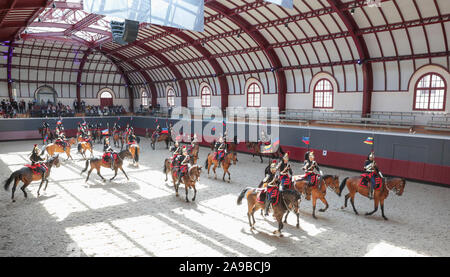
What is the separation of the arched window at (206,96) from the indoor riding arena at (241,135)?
7.2 inches

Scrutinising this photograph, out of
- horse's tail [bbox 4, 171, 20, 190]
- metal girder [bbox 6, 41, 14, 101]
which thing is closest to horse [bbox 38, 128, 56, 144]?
horse's tail [bbox 4, 171, 20, 190]

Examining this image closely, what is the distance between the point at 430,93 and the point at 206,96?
23184 mm

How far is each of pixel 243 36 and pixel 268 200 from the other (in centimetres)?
2050

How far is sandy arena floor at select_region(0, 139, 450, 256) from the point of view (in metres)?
7.12

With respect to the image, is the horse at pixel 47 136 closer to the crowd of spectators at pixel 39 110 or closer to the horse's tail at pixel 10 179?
the crowd of spectators at pixel 39 110

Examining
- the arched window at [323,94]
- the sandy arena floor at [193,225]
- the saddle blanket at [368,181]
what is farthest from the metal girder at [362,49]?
the saddle blanket at [368,181]

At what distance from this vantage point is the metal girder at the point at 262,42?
2111 cm

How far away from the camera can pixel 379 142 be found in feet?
52.0

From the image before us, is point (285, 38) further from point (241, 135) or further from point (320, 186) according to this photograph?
point (320, 186)

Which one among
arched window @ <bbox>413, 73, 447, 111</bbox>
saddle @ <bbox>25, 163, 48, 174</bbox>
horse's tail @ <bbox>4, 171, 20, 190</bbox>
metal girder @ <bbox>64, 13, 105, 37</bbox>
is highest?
metal girder @ <bbox>64, 13, 105, 37</bbox>

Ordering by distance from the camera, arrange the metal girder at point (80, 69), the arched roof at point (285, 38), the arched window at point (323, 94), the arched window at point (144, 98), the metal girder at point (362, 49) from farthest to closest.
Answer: the arched window at point (144, 98), the metal girder at point (80, 69), the arched window at point (323, 94), the metal girder at point (362, 49), the arched roof at point (285, 38)

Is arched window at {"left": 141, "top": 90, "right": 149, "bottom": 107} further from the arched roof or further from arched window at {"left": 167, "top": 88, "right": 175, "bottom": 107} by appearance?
the arched roof

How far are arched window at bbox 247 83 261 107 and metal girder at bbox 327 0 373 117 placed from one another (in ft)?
35.6
